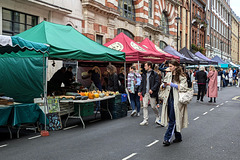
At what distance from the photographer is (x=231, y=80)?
33625 millimetres

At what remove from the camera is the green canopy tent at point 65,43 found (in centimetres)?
852

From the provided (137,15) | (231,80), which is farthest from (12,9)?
(231,80)

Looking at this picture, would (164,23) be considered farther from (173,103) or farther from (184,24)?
(173,103)

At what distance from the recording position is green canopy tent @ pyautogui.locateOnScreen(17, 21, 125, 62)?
8.52 meters

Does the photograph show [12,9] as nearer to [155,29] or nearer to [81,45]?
[81,45]

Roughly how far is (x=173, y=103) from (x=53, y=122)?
3925 mm

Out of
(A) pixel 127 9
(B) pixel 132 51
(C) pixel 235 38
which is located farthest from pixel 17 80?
(C) pixel 235 38

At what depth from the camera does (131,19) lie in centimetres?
2369

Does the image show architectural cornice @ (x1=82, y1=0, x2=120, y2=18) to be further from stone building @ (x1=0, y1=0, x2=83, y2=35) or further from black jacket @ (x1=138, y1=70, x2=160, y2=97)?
black jacket @ (x1=138, y1=70, x2=160, y2=97)

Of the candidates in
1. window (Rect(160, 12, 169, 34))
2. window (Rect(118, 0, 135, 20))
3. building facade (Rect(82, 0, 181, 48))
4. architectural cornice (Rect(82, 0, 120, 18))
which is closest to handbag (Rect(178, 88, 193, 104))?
building facade (Rect(82, 0, 181, 48))

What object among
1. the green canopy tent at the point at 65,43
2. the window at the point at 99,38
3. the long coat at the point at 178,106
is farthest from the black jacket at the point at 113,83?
the window at the point at 99,38

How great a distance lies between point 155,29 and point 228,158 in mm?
22240

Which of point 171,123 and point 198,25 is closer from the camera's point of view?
point 171,123

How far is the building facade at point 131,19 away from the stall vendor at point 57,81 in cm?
693
